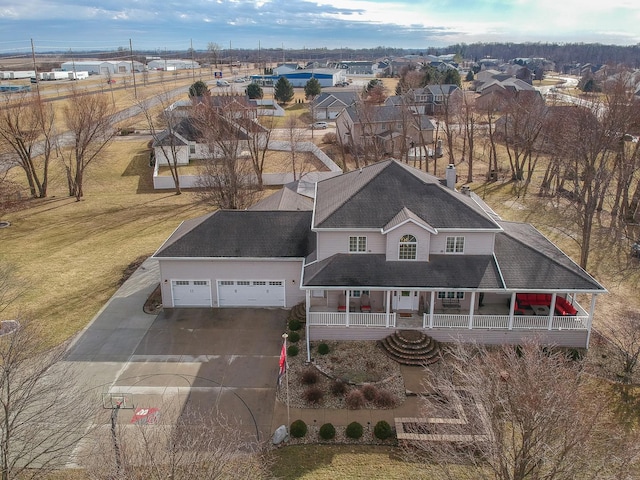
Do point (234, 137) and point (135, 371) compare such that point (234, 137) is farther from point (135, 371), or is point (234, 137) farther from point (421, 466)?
point (421, 466)

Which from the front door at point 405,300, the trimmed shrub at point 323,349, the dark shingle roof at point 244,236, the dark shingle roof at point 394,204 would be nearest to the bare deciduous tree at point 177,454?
the trimmed shrub at point 323,349

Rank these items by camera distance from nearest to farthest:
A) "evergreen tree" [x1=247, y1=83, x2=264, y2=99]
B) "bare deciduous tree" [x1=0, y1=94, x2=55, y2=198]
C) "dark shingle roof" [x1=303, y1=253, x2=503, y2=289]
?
"dark shingle roof" [x1=303, y1=253, x2=503, y2=289]
"bare deciduous tree" [x1=0, y1=94, x2=55, y2=198]
"evergreen tree" [x1=247, y1=83, x2=264, y2=99]

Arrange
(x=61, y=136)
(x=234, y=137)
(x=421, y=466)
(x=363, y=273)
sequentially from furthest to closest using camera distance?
(x=61, y=136), (x=234, y=137), (x=363, y=273), (x=421, y=466)

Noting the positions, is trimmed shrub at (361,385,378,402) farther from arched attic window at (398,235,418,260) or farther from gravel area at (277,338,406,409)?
arched attic window at (398,235,418,260)

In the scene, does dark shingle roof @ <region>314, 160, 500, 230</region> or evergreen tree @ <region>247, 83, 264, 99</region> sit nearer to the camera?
dark shingle roof @ <region>314, 160, 500, 230</region>

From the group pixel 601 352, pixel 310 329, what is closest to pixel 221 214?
pixel 310 329

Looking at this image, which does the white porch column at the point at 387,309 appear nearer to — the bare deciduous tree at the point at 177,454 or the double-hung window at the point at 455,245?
the double-hung window at the point at 455,245

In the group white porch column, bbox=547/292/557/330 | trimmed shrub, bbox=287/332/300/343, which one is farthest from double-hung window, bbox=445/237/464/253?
trimmed shrub, bbox=287/332/300/343
